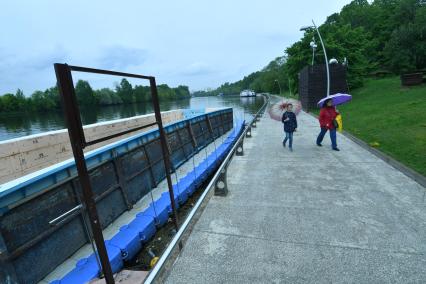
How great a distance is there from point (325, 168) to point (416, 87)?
53.9 ft

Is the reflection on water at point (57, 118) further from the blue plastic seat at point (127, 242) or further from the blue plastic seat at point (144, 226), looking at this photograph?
the blue plastic seat at point (127, 242)

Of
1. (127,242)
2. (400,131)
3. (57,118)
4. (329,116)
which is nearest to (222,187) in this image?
(127,242)

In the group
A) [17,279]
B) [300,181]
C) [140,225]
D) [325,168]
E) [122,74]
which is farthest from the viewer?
[325,168]

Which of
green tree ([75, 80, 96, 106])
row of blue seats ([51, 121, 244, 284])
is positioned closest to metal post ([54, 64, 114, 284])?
green tree ([75, 80, 96, 106])

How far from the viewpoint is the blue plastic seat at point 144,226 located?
5060mm

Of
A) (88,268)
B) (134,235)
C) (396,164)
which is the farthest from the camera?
(396,164)

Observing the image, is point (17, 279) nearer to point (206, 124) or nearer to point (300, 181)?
point (300, 181)

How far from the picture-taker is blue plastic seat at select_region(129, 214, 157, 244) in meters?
5.06

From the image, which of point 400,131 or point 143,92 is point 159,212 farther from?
point 400,131

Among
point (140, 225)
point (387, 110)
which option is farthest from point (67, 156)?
point (387, 110)

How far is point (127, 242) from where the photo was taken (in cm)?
464

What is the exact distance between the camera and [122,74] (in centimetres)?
257

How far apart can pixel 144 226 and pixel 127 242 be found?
0.58 m

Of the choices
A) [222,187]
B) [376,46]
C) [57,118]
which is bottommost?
[222,187]
